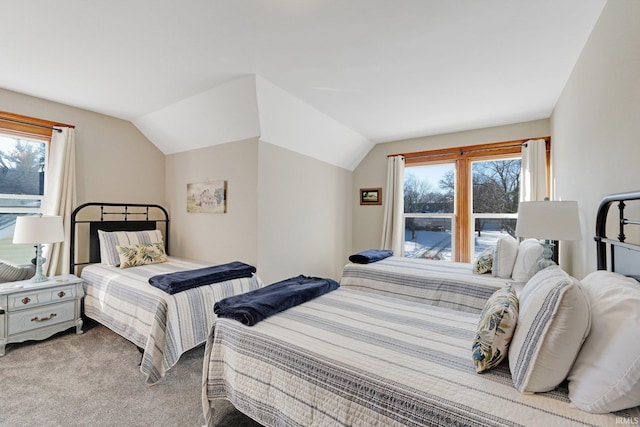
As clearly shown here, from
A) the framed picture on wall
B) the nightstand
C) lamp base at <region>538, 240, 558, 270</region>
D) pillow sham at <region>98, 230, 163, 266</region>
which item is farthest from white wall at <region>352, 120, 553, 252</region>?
the nightstand

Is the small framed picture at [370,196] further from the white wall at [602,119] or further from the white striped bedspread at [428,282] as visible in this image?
the white wall at [602,119]

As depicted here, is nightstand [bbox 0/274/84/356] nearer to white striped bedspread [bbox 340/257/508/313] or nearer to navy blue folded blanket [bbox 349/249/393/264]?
white striped bedspread [bbox 340/257/508/313]

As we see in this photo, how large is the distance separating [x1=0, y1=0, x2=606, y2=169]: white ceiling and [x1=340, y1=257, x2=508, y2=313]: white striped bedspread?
183 cm

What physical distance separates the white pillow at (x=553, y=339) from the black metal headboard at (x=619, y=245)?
500 millimetres

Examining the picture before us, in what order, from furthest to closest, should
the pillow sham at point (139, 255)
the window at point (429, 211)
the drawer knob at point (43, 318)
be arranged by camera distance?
the window at point (429, 211), the pillow sham at point (139, 255), the drawer knob at point (43, 318)

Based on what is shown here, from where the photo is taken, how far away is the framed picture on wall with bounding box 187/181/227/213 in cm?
355

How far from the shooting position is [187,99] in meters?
3.14

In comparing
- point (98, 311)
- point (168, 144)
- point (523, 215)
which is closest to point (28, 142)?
point (168, 144)

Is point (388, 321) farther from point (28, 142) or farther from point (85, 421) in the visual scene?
point (28, 142)

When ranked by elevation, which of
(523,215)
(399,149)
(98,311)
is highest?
(399,149)

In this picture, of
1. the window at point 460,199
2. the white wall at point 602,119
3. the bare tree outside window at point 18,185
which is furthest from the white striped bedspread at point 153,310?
the window at point 460,199

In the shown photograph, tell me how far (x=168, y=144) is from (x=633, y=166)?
458 centimetres

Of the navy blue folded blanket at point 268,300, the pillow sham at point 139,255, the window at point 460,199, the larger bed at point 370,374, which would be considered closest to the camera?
the larger bed at point 370,374

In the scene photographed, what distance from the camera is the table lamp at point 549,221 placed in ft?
6.52
